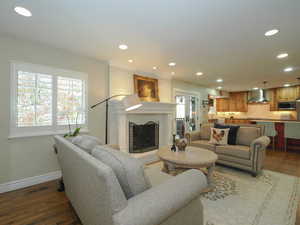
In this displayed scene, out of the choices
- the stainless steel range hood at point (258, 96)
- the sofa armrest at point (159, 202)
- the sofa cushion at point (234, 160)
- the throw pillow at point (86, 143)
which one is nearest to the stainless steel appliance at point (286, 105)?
the stainless steel range hood at point (258, 96)

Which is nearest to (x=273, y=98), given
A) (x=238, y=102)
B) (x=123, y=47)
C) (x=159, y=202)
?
(x=238, y=102)

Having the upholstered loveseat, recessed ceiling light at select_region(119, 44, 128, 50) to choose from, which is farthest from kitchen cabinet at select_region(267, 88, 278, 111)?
recessed ceiling light at select_region(119, 44, 128, 50)

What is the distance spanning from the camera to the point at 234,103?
312 inches

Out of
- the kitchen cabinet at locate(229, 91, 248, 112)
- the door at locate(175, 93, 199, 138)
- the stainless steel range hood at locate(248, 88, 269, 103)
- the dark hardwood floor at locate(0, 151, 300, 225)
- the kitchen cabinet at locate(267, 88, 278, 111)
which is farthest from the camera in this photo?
the kitchen cabinet at locate(229, 91, 248, 112)

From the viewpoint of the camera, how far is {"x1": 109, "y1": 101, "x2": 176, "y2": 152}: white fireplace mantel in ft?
11.0

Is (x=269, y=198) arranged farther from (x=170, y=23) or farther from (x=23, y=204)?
(x=23, y=204)

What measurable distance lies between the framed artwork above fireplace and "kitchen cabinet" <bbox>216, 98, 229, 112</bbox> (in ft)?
17.8

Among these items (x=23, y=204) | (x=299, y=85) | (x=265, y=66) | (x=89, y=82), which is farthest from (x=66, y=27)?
(x=299, y=85)

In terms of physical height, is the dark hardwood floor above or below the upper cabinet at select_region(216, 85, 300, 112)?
below

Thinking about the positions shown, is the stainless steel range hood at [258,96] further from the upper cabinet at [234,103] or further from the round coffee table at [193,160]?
the round coffee table at [193,160]

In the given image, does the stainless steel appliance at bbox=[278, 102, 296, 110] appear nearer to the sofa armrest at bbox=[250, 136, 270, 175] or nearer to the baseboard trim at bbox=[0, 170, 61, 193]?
the sofa armrest at bbox=[250, 136, 270, 175]

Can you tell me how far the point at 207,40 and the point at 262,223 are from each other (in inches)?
102

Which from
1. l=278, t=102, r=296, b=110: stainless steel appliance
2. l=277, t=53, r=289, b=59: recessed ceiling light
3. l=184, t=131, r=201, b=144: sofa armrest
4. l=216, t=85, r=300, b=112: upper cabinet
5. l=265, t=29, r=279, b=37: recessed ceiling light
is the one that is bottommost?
l=184, t=131, r=201, b=144: sofa armrest

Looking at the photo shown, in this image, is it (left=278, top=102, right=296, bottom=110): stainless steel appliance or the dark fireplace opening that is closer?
the dark fireplace opening
